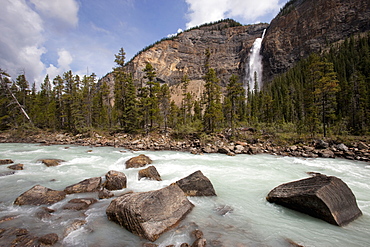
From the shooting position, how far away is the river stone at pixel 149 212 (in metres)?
4.58

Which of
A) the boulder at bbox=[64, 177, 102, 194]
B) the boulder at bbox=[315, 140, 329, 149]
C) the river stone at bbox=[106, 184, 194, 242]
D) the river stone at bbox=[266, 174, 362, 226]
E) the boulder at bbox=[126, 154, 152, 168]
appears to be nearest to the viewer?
the river stone at bbox=[106, 184, 194, 242]

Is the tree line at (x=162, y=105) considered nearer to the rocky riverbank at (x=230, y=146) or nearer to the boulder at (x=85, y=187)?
the rocky riverbank at (x=230, y=146)

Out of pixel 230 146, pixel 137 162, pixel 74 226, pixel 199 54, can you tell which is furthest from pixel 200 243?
pixel 199 54

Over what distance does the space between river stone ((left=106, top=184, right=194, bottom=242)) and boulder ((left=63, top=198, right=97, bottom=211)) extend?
1443mm

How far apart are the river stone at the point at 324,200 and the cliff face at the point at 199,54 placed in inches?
4326

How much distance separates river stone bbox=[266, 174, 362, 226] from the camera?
510 cm

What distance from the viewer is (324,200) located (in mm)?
5109

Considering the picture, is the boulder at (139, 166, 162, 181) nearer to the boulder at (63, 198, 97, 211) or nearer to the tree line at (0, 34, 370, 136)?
the boulder at (63, 198, 97, 211)

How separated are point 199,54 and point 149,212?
438ft

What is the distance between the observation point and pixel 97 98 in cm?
3916

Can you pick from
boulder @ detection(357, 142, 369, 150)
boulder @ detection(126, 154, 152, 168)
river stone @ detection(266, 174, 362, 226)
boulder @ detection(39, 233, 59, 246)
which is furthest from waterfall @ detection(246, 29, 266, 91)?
boulder @ detection(39, 233, 59, 246)

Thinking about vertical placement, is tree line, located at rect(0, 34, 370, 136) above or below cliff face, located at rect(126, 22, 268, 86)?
below

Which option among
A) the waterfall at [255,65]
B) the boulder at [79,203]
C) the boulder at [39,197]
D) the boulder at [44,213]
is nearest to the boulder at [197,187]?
the boulder at [79,203]

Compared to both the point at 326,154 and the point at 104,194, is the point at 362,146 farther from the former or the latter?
the point at 104,194
